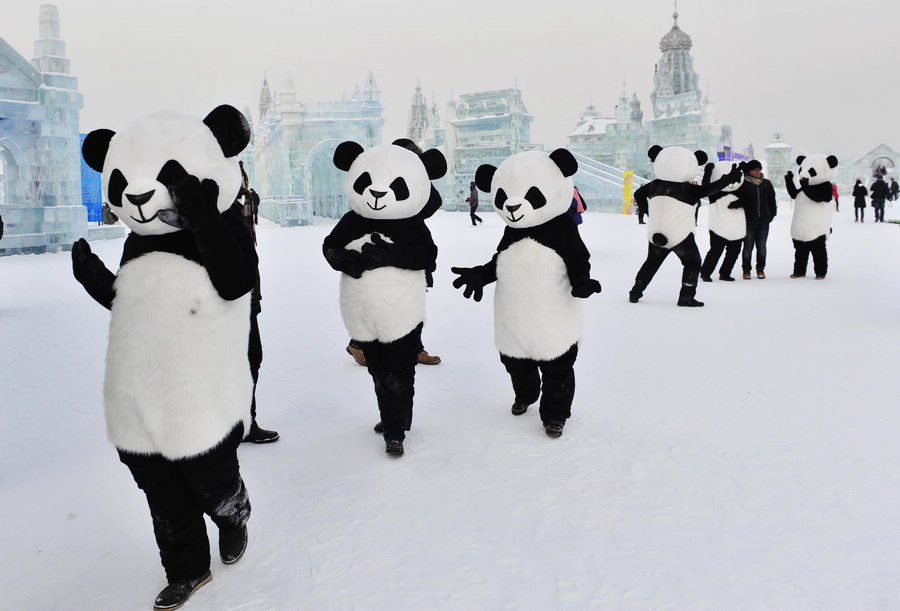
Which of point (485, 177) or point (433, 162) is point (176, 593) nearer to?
point (433, 162)

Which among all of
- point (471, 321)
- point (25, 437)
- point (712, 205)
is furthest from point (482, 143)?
point (25, 437)

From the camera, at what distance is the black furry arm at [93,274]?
1988mm

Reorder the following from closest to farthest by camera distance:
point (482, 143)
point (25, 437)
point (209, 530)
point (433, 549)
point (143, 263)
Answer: point (143, 263) < point (433, 549) < point (209, 530) < point (25, 437) < point (482, 143)

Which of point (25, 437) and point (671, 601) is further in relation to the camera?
point (25, 437)

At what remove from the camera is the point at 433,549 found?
2279 mm

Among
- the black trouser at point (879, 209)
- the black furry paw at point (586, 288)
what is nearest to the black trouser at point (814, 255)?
the black furry paw at point (586, 288)

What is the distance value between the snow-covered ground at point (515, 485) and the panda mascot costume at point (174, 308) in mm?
352

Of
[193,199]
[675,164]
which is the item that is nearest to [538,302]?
[193,199]

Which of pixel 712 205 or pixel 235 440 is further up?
pixel 712 205

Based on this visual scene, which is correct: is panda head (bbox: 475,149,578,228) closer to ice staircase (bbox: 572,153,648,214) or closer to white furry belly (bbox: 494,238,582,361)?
white furry belly (bbox: 494,238,582,361)

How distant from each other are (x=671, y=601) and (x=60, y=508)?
217cm

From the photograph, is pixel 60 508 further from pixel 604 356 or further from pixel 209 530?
pixel 604 356

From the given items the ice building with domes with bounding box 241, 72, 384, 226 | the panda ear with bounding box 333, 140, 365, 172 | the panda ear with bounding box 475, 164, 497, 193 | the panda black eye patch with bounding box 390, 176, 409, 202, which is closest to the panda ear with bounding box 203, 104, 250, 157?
the panda black eye patch with bounding box 390, 176, 409, 202

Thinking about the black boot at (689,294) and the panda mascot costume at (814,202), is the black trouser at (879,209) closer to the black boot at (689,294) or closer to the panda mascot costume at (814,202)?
the panda mascot costume at (814,202)
